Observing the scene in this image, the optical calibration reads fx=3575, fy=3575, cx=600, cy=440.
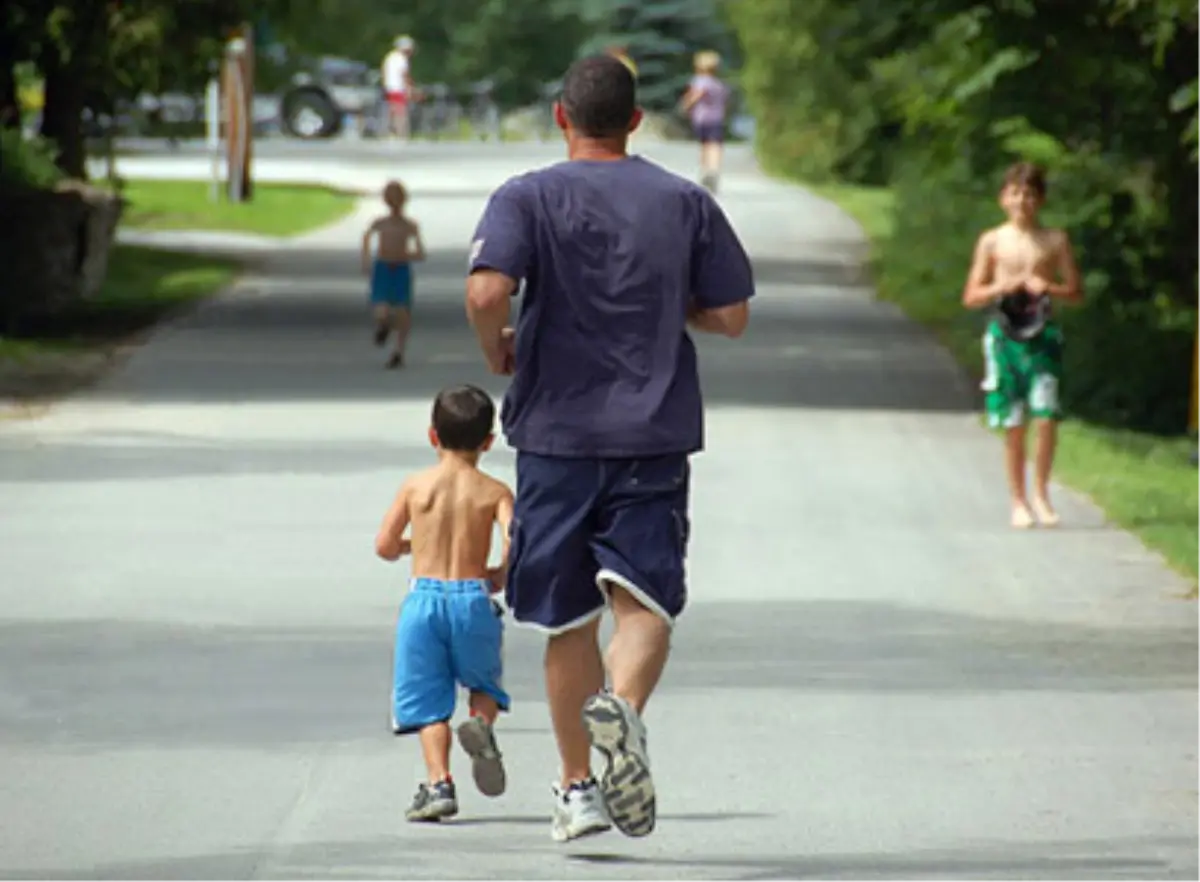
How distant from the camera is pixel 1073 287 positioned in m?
15.2

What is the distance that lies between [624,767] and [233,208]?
3497cm

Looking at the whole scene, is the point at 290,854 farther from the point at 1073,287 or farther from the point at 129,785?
the point at 1073,287

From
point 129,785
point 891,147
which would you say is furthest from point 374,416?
point 891,147

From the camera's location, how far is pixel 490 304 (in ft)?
26.0

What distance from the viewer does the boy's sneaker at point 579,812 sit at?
26.6 feet

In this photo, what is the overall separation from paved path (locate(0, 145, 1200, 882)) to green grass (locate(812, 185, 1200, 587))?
234 mm

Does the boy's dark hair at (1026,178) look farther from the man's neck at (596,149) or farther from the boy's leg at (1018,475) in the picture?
the man's neck at (596,149)

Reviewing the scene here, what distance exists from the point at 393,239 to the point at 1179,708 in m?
13.4

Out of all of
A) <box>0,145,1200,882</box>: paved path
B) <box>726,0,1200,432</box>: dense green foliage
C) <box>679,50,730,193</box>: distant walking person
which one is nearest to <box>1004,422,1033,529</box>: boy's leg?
<box>0,145,1200,882</box>: paved path

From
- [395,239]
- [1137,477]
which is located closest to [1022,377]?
[1137,477]

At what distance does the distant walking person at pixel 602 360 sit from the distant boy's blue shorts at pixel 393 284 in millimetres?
15042

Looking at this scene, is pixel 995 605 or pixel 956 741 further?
pixel 995 605

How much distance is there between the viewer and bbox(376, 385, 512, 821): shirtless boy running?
8414 millimetres

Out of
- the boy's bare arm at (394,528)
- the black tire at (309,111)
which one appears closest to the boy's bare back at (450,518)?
the boy's bare arm at (394,528)
